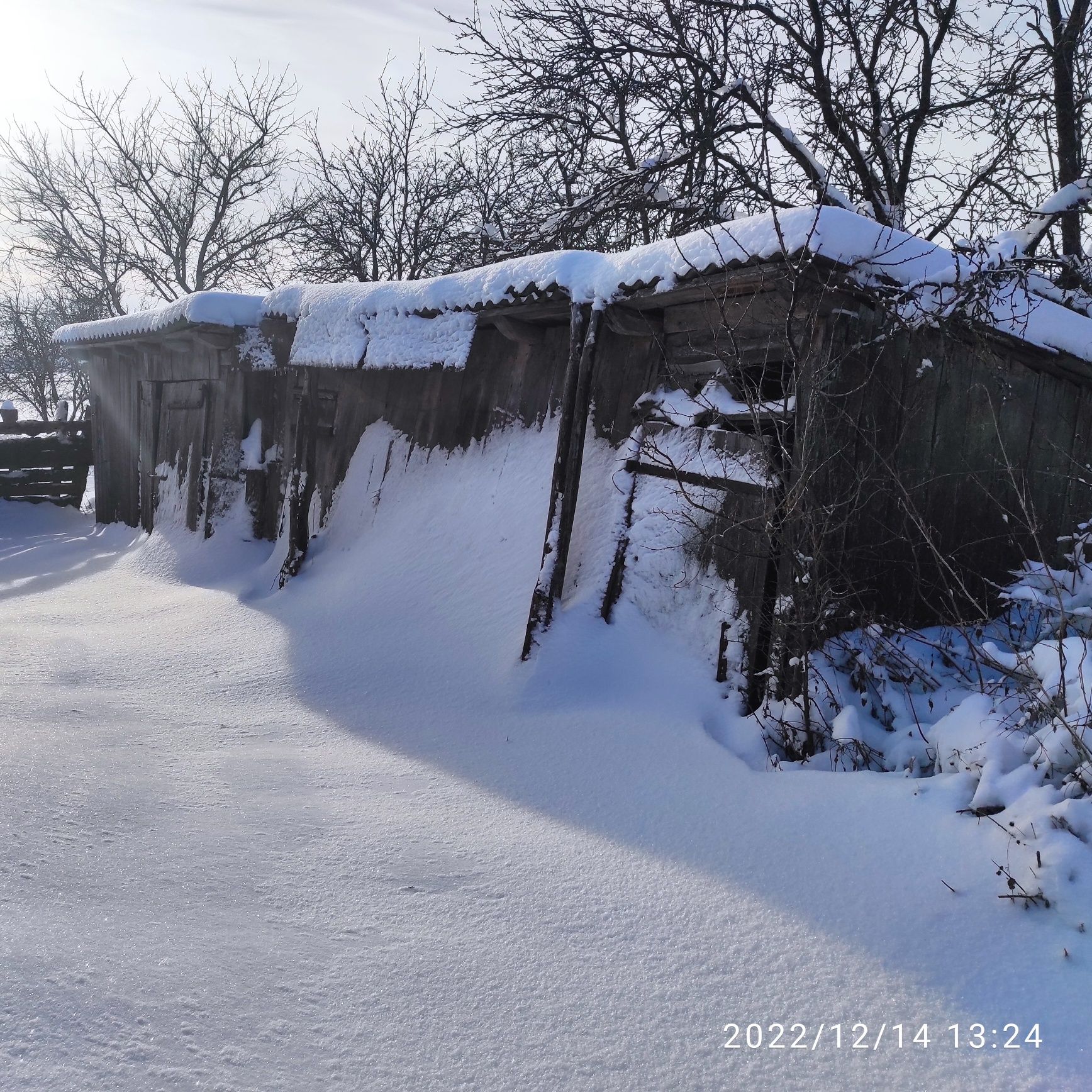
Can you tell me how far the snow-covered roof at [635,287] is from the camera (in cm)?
386

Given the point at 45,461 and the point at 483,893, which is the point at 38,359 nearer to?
the point at 45,461

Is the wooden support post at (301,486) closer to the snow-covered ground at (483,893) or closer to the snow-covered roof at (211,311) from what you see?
the snow-covered roof at (211,311)

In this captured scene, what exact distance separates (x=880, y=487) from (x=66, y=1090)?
151 inches

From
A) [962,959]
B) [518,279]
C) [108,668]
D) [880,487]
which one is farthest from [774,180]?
[962,959]

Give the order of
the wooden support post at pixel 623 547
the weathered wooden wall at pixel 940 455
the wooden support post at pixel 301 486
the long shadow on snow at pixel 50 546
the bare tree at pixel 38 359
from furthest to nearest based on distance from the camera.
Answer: the bare tree at pixel 38 359
the long shadow on snow at pixel 50 546
the wooden support post at pixel 301 486
the wooden support post at pixel 623 547
the weathered wooden wall at pixel 940 455

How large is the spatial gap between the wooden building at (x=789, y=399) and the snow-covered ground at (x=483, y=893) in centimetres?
79

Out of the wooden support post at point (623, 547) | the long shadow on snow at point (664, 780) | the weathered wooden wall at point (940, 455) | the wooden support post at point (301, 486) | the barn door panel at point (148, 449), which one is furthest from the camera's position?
the barn door panel at point (148, 449)

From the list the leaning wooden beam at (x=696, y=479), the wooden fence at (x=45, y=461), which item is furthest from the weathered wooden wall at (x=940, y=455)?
the wooden fence at (x=45, y=461)

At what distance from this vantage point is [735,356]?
3.96 m

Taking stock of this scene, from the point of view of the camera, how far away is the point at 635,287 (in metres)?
4.53

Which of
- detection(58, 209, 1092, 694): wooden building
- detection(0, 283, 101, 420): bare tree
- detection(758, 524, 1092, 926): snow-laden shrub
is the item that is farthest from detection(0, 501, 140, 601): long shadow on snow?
detection(0, 283, 101, 420): bare tree

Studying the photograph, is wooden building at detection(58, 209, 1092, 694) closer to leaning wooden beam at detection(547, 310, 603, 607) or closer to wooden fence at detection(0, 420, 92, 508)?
leaning wooden beam at detection(547, 310, 603, 607)
